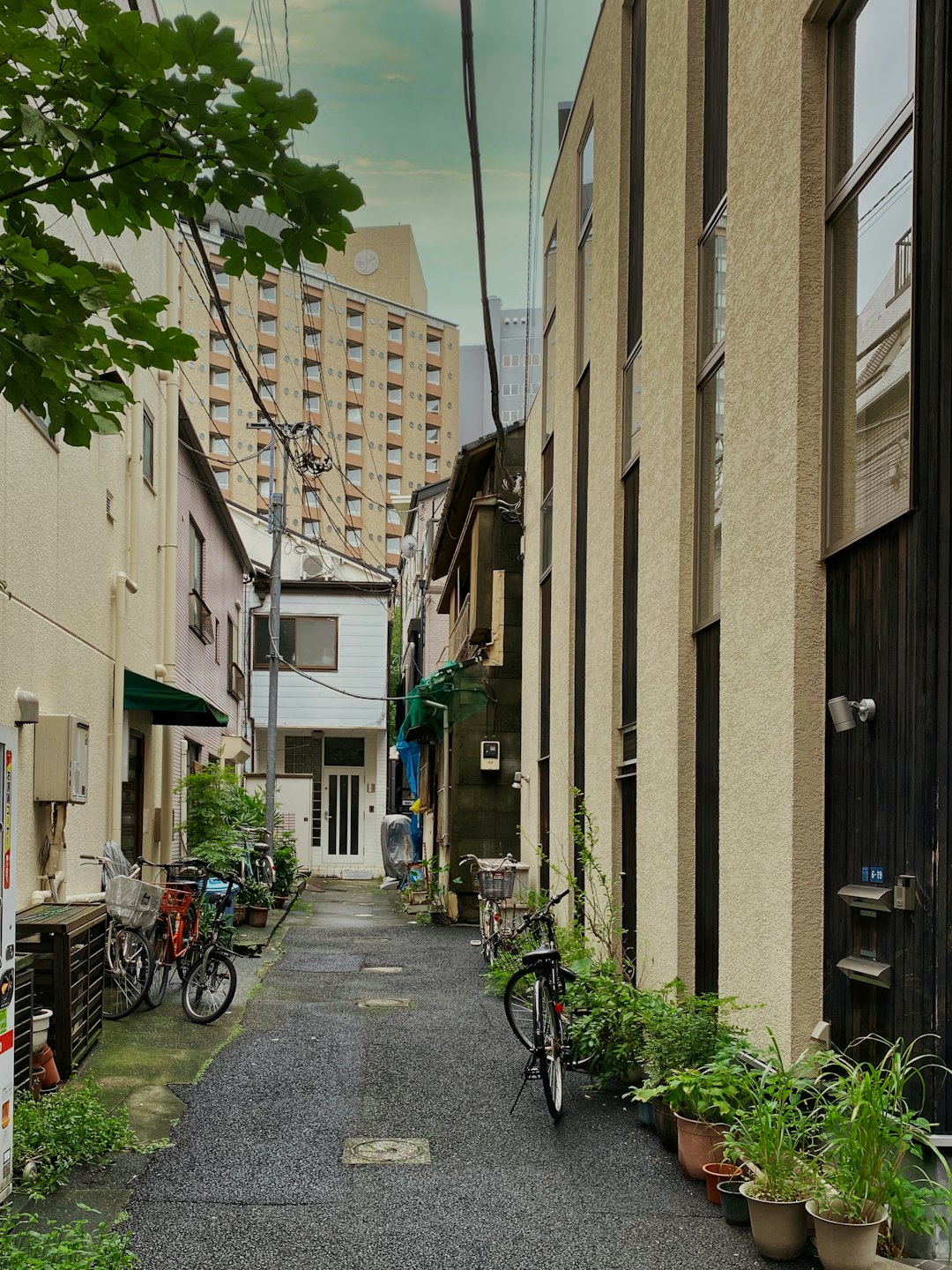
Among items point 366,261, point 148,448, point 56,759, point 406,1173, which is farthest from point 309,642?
point 366,261

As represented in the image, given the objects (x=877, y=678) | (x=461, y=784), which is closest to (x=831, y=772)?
(x=877, y=678)

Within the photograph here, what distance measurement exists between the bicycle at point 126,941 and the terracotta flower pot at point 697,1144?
5.25 meters

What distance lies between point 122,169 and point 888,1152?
4444mm

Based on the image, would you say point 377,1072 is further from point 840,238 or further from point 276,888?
point 276,888

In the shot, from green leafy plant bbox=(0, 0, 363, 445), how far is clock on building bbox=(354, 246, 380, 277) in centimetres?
7002

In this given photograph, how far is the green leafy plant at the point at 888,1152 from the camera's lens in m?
4.75

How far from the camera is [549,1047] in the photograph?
806 cm

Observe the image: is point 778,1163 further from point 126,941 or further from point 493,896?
point 493,896

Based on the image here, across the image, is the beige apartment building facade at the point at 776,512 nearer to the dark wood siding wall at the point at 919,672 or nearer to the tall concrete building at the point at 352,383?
the dark wood siding wall at the point at 919,672

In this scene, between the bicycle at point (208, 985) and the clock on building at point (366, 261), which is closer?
the bicycle at point (208, 985)

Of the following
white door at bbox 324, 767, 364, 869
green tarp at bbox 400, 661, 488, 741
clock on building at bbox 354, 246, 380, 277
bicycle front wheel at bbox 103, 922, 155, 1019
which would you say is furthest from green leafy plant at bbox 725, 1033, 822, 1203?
clock on building at bbox 354, 246, 380, 277

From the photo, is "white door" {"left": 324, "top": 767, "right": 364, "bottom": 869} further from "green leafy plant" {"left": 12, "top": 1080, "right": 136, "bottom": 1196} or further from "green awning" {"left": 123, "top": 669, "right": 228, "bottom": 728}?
"green leafy plant" {"left": 12, "top": 1080, "right": 136, "bottom": 1196}

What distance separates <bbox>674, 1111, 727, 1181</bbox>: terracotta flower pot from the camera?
633 cm

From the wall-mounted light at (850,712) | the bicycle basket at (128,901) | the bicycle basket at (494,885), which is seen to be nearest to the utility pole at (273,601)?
the bicycle basket at (494,885)
